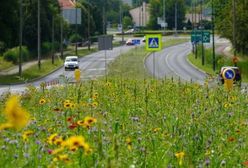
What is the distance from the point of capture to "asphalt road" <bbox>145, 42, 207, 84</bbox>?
186 ft

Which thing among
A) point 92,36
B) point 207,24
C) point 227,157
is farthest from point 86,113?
point 207,24

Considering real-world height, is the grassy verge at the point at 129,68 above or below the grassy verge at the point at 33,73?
above

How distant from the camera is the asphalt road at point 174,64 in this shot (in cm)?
5674

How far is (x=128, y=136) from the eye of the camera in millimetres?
7402

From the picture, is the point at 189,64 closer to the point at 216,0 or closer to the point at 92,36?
the point at 216,0

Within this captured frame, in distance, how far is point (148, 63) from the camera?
72.4 meters

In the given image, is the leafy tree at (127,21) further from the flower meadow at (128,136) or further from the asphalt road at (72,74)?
the flower meadow at (128,136)

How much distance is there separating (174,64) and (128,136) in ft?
217

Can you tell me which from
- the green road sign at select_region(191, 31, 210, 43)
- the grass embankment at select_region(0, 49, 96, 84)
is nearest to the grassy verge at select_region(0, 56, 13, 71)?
the grass embankment at select_region(0, 49, 96, 84)

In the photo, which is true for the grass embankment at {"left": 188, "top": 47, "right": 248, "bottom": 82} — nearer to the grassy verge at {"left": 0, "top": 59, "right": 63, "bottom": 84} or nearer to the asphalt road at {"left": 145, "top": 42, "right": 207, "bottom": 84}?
the asphalt road at {"left": 145, "top": 42, "right": 207, "bottom": 84}

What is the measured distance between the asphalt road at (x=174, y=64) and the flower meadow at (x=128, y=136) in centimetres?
4099

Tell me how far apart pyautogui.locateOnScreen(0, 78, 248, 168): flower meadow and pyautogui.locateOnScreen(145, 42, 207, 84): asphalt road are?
41.0 m

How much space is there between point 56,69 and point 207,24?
92.9 meters

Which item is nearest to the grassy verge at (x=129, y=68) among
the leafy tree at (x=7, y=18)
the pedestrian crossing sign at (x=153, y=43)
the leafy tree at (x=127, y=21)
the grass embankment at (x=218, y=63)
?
the pedestrian crossing sign at (x=153, y=43)
